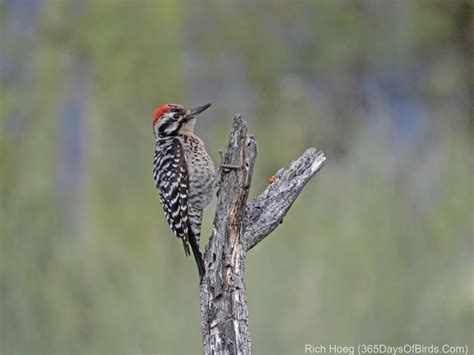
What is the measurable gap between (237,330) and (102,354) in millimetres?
2917

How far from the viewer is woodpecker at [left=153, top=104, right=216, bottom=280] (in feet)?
15.3

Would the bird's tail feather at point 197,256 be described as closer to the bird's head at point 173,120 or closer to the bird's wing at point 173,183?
the bird's wing at point 173,183

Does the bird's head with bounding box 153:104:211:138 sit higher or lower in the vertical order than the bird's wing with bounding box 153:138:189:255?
higher

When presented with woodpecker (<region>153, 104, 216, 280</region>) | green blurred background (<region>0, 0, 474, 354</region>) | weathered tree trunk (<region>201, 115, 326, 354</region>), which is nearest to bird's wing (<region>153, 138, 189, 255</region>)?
woodpecker (<region>153, 104, 216, 280</region>)

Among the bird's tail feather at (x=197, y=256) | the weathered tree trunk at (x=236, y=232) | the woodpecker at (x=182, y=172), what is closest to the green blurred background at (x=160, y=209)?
the woodpecker at (x=182, y=172)

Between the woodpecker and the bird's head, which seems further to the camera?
the bird's head

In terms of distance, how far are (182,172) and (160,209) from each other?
306 centimetres

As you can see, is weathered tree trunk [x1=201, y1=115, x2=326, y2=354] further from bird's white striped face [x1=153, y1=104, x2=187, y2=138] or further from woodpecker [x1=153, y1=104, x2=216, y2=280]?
bird's white striped face [x1=153, y1=104, x2=187, y2=138]

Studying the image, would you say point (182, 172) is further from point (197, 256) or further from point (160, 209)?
point (160, 209)

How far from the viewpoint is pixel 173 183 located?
15.5 feet

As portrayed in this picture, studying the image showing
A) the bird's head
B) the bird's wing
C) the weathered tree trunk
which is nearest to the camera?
the weathered tree trunk

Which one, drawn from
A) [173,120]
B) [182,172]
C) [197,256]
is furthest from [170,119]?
[197,256]

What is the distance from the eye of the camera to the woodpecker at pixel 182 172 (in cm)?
465

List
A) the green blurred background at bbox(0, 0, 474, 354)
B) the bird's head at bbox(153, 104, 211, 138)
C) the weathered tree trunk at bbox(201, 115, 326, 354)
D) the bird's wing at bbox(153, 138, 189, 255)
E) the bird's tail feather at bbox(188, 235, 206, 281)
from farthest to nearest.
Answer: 1. the green blurred background at bbox(0, 0, 474, 354)
2. the bird's head at bbox(153, 104, 211, 138)
3. the bird's wing at bbox(153, 138, 189, 255)
4. the bird's tail feather at bbox(188, 235, 206, 281)
5. the weathered tree trunk at bbox(201, 115, 326, 354)
